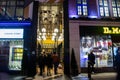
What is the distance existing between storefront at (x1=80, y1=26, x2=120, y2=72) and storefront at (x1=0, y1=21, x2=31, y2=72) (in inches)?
214

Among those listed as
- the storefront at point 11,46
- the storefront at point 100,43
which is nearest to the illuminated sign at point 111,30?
the storefront at point 100,43

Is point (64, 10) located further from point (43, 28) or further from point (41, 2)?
point (43, 28)

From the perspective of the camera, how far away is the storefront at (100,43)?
67.5ft

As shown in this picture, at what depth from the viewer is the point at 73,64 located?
19.4 metres

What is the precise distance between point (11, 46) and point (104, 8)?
9610 millimetres

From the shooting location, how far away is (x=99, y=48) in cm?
2077

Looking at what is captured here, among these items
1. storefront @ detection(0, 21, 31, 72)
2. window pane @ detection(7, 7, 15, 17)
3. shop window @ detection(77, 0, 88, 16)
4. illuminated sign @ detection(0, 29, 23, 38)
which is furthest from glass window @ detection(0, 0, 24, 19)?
shop window @ detection(77, 0, 88, 16)

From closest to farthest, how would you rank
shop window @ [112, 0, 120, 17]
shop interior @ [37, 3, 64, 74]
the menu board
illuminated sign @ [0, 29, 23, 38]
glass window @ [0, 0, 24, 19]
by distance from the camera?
illuminated sign @ [0, 29, 23, 38], the menu board, glass window @ [0, 0, 24, 19], shop window @ [112, 0, 120, 17], shop interior @ [37, 3, 64, 74]

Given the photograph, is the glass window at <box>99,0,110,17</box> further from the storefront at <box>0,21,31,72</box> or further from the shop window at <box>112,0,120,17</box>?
the storefront at <box>0,21,31,72</box>

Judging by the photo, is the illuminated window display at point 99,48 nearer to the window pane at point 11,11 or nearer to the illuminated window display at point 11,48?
the illuminated window display at point 11,48

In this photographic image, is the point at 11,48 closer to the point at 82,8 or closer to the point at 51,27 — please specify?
the point at 51,27

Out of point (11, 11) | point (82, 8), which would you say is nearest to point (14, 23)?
point (11, 11)

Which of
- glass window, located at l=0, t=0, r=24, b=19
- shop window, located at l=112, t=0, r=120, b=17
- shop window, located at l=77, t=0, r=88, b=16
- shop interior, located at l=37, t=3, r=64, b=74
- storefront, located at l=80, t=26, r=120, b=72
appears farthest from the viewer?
shop interior, located at l=37, t=3, r=64, b=74

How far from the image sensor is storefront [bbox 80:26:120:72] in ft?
67.5
